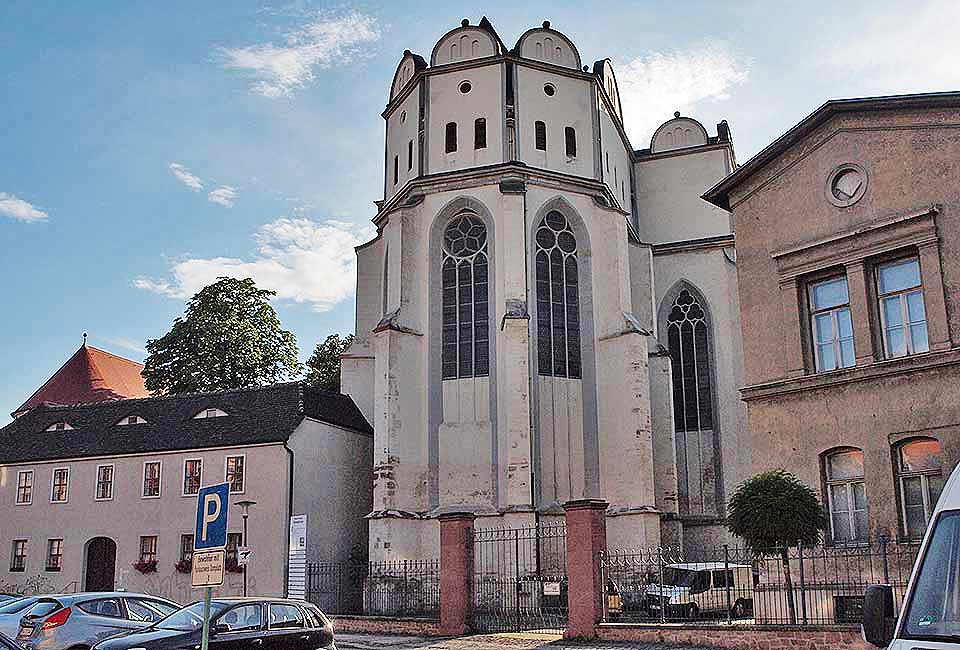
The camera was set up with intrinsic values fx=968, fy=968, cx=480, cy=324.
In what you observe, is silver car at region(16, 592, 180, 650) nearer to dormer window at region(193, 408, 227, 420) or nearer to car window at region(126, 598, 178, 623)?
car window at region(126, 598, 178, 623)

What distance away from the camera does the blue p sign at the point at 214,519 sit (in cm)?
1023

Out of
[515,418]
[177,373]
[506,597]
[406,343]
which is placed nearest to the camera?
[506,597]

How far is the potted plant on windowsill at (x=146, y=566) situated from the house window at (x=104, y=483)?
2952 mm

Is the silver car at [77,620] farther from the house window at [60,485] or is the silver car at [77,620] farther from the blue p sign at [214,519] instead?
the house window at [60,485]

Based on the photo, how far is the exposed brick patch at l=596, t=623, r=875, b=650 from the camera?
1595 centimetres

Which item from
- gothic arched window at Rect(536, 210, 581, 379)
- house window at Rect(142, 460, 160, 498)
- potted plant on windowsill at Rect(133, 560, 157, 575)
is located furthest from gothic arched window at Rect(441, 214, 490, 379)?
potted plant on windowsill at Rect(133, 560, 157, 575)

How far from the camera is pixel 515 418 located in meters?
31.8

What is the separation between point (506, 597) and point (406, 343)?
1041 centimetres

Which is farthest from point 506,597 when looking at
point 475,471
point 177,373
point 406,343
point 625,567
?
point 177,373

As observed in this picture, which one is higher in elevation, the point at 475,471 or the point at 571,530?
the point at 475,471

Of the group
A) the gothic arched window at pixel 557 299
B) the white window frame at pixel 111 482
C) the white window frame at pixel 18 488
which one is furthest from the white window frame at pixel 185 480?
the gothic arched window at pixel 557 299

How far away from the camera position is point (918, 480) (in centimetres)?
1828

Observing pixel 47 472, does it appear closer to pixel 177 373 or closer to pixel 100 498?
pixel 100 498

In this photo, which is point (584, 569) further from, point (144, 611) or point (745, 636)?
point (144, 611)
